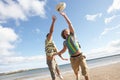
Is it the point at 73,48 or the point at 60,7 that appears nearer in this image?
the point at 73,48

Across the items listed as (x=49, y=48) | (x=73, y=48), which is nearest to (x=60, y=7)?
(x=73, y=48)

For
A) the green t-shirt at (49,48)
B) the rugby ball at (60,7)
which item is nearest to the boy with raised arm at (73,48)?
the rugby ball at (60,7)

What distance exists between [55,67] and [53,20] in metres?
2.40

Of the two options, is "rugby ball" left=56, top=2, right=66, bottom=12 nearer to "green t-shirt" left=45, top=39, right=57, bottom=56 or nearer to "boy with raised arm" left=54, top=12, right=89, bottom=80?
"boy with raised arm" left=54, top=12, right=89, bottom=80

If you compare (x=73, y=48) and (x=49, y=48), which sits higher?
(x=49, y=48)

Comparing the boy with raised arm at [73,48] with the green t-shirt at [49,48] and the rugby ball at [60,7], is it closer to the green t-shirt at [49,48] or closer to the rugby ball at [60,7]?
the rugby ball at [60,7]

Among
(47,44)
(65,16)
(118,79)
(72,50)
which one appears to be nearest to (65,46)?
(72,50)

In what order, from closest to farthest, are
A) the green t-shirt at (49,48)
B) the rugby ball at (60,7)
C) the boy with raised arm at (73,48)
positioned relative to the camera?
the boy with raised arm at (73,48) → the rugby ball at (60,7) → the green t-shirt at (49,48)

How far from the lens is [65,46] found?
878 centimetres

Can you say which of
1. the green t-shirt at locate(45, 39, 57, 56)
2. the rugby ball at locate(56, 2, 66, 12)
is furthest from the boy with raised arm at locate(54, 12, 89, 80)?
the green t-shirt at locate(45, 39, 57, 56)

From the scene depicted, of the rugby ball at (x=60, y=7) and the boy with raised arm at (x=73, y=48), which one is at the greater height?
the rugby ball at (x=60, y=7)

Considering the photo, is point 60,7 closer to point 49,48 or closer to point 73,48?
point 73,48

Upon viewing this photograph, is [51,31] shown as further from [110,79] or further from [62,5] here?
[110,79]

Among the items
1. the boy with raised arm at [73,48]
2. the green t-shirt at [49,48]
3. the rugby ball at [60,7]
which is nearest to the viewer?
the boy with raised arm at [73,48]
